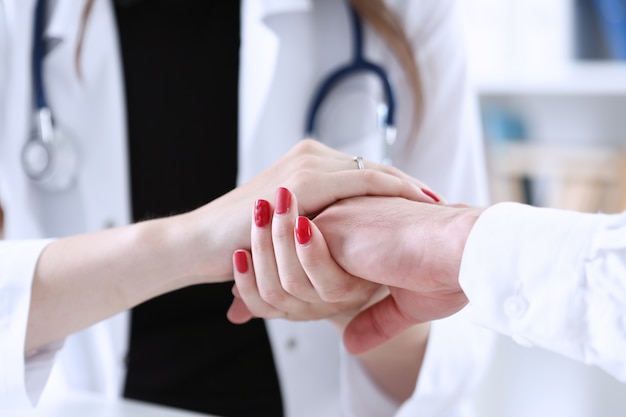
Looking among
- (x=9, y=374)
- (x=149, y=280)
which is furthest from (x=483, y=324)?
(x=9, y=374)

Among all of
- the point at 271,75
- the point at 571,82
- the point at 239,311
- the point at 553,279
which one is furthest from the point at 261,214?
the point at 571,82

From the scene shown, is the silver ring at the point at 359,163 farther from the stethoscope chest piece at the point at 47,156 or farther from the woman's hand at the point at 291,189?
the stethoscope chest piece at the point at 47,156

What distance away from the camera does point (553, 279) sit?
48 cm

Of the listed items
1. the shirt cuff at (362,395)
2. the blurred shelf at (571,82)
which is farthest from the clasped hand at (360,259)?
the blurred shelf at (571,82)

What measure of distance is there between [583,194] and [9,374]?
154 centimetres

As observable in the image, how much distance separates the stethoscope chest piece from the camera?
0.91 m

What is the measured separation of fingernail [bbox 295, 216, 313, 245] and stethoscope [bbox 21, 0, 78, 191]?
437 mm

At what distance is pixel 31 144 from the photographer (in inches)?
36.2

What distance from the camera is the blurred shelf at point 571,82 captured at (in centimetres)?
178

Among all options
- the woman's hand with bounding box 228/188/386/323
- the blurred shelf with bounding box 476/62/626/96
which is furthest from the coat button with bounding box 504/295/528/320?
the blurred shelf with bounding box 476/62/626/96

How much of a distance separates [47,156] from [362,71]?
403 millimetres

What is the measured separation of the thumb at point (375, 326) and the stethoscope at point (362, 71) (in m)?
0.26

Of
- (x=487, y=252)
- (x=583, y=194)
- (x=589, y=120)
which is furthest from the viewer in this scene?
(x=589, y=120)

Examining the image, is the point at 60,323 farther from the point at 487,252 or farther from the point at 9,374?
the point at 487,252
